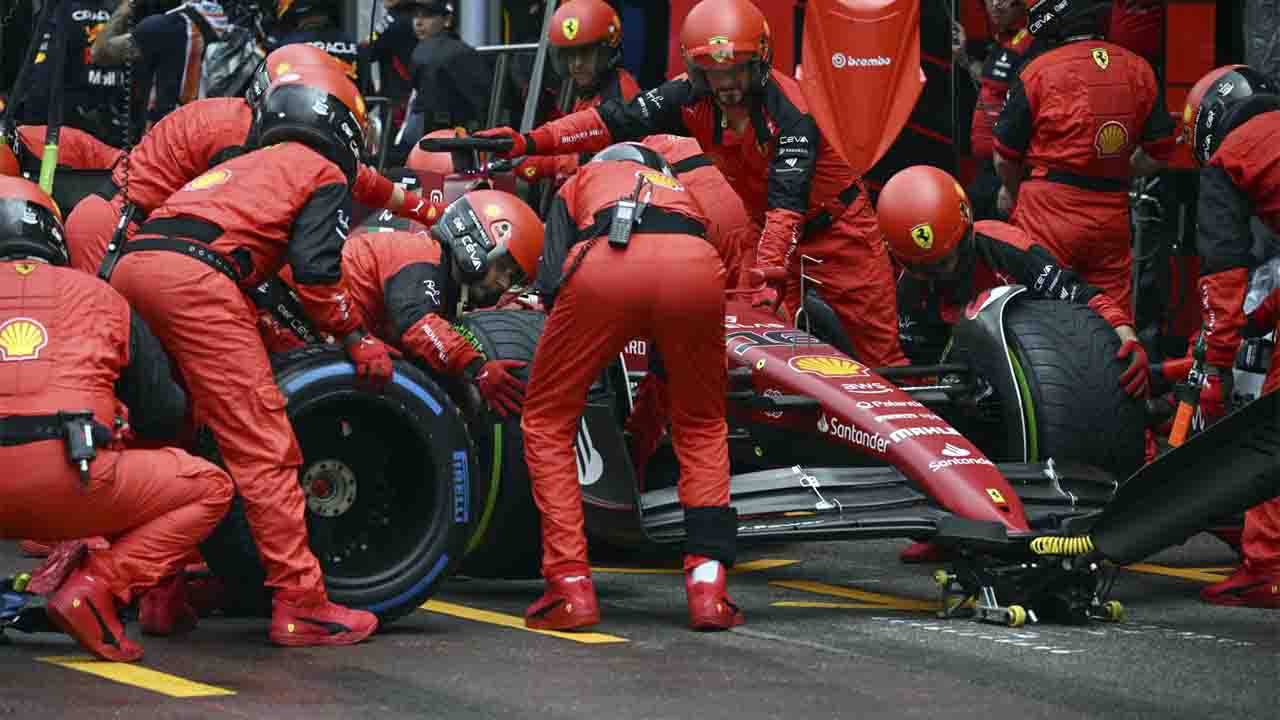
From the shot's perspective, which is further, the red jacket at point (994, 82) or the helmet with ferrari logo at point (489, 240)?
the red jacket at point (994, 82)

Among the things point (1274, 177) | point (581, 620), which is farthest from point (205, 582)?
point (1274, 177)

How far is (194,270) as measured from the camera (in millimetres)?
7004

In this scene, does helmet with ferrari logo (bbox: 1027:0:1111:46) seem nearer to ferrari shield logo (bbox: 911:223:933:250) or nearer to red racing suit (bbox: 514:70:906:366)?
red racing suit (bbox: 514:70:906:366)

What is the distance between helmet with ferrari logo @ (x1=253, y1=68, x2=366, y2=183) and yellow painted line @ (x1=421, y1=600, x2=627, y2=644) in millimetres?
1455

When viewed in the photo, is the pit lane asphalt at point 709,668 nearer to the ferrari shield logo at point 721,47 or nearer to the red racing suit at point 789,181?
the red racing suit at point 789,181

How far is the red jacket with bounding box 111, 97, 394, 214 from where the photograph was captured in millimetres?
8469

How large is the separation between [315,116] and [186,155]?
1283 millimetres

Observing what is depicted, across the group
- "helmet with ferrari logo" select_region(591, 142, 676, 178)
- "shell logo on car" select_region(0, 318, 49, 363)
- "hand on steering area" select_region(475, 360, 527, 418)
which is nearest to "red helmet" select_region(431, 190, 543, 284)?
"hand on steering area" select_region(475, 360, 527, 418)

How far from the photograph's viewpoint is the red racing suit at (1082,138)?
408 inches

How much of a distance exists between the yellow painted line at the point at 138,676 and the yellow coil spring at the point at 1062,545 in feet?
8.45

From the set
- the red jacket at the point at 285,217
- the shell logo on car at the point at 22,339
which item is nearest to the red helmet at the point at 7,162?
the red jacket at the point at 285,217

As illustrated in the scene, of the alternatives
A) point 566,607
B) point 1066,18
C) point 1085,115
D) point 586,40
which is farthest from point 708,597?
point 586,40

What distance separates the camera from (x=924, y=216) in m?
9.17

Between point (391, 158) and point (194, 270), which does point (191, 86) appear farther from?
point (194, 270)
